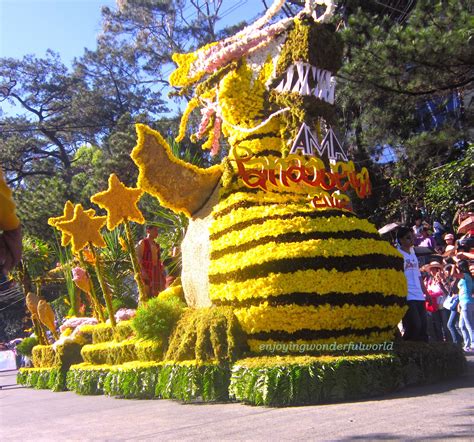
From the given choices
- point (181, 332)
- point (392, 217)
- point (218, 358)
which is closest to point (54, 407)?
point (181, 332)

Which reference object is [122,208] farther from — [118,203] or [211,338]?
[211,338]

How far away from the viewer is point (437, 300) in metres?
9.24

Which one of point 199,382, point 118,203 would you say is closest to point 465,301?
point 199,382

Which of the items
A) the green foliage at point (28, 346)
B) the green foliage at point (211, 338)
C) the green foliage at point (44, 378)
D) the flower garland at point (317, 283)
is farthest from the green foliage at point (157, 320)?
the green foliage at point (28, 346)

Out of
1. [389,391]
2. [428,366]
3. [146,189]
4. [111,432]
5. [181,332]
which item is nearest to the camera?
[111,432]

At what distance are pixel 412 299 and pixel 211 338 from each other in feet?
8.03

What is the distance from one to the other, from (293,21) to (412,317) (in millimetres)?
3514

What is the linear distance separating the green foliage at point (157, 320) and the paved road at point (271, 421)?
0.70 metres

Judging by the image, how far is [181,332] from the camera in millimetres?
6562

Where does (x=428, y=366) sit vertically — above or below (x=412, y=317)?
below

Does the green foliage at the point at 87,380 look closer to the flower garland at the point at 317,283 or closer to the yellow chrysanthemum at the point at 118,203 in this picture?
the yellow chrysanthemum at the point at 118,203

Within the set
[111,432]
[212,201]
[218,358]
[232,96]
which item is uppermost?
[232,96]

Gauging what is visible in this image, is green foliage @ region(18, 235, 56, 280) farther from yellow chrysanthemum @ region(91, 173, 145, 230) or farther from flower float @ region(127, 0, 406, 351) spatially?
flower float @ region(127, 0, 406, 351)

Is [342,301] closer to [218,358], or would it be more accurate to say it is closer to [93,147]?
[218,358]
